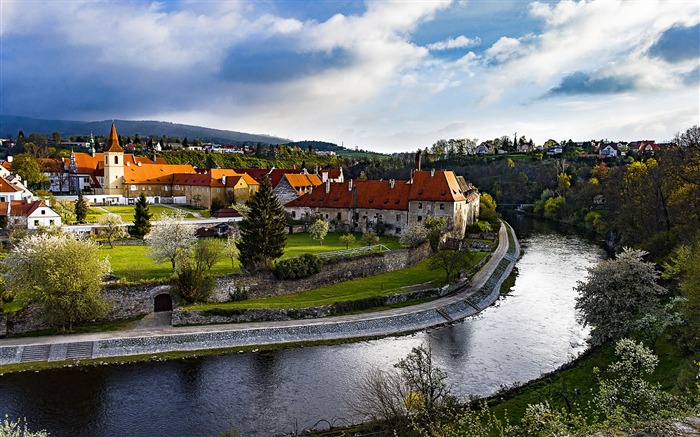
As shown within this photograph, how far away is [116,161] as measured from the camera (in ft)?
245

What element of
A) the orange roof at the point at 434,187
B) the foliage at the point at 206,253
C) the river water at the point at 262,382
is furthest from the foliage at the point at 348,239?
the river water at the point at 262,382

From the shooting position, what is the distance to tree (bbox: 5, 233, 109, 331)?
2600 centimetres

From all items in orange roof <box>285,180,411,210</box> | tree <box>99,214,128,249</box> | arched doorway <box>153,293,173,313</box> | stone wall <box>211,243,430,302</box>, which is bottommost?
arched doorway <box>153,293,173,313</box>

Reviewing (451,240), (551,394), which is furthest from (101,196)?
(551,394)

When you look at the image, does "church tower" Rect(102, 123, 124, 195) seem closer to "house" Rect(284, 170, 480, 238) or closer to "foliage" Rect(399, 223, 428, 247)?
"house" Rect(284, 170, 480, 238)

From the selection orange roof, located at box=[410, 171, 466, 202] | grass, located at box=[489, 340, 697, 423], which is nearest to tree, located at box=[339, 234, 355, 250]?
orange roof, located at box=[410, 171, 466, 202]

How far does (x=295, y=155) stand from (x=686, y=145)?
398 feet

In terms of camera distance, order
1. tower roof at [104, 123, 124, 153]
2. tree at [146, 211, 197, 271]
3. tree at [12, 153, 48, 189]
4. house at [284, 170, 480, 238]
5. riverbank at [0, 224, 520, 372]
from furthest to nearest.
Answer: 1. tower roof at [104, 123, 124, 153]
2. tree at [12, 153, 48, 189]
3. house at [284, 170, 480, 238]
4. tree at [146, 211, 197, 271]
5. riverbank at [0, 224, 520, 372]

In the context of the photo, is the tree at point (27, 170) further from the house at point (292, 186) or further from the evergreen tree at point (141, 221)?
the evergreen tree at point (141, 221)

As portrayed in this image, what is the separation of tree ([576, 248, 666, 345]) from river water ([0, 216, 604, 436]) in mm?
3003

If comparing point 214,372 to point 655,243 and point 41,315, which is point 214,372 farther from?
point 655,243

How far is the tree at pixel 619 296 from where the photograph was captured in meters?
22.8

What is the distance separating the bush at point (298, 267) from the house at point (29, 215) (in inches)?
986

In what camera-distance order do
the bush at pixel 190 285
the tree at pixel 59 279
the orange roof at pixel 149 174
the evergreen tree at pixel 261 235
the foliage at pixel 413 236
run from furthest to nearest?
1. the orange roof at pixel 149 174
2. the foliage at pixel 413 236
3. the evergreen tree at pixel 261 235
4. the bush at pixel 190 285
5. the tree at pixel 59 279
